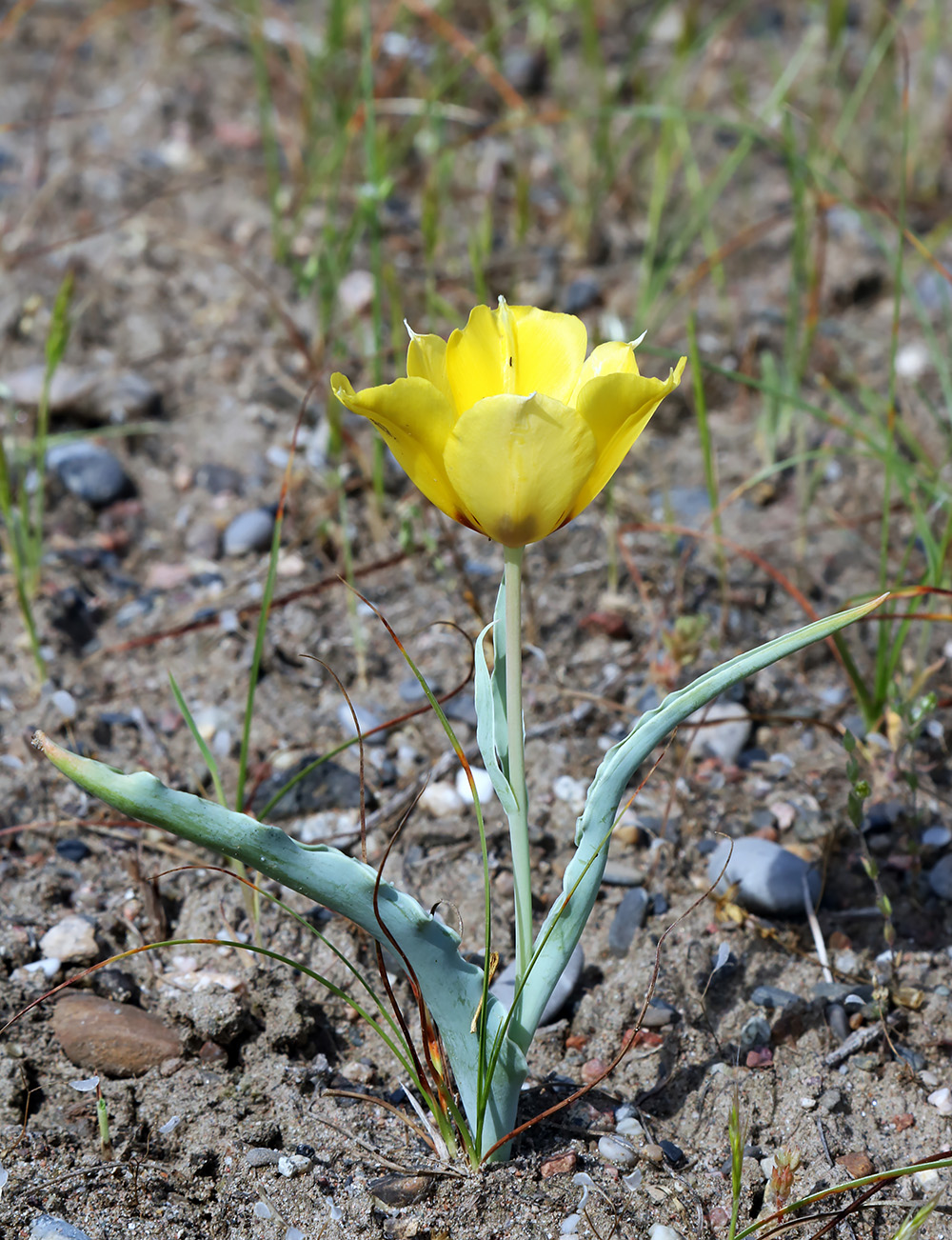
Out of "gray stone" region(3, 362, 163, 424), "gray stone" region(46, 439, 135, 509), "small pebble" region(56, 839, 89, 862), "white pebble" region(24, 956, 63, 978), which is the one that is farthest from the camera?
"gray stone" region(3, 362, 163, 424)

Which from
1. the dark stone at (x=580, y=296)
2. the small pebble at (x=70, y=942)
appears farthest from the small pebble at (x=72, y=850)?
the dark stone at (x=580, y=296)

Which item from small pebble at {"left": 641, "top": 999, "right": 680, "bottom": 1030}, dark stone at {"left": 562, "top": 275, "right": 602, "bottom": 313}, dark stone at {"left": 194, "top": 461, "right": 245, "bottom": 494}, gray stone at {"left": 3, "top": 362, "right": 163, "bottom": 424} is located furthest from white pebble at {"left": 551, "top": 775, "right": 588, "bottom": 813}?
dark stone at {"left": 562, "top": 275, "right": 602, "bottom": 313}

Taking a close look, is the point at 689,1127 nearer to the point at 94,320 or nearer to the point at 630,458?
the point at 630,458

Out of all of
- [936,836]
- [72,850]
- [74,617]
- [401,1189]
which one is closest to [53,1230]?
[401,1189]

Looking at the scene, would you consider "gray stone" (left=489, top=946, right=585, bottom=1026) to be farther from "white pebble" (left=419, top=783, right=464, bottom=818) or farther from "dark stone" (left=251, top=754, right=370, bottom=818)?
"dark stone" (left=251, top=754, right=370, bottom=818)

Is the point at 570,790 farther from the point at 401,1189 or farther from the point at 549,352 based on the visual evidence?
the point at 549,352

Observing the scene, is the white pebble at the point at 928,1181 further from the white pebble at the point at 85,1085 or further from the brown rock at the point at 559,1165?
the white pebble at the point at 85,1085
